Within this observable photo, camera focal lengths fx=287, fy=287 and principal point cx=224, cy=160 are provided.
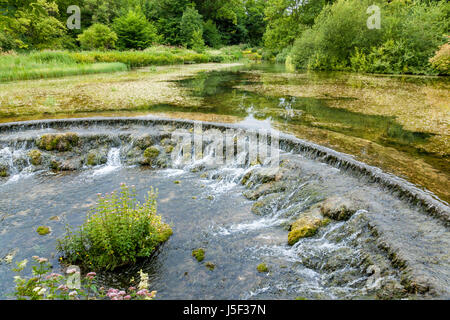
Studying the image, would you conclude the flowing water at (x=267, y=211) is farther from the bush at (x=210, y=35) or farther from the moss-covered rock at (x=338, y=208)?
the bush at (x=210, y=35)

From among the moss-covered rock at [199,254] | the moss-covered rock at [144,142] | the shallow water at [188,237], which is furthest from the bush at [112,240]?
the moss-covered rock at [144,142]

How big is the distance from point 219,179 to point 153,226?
2.92m

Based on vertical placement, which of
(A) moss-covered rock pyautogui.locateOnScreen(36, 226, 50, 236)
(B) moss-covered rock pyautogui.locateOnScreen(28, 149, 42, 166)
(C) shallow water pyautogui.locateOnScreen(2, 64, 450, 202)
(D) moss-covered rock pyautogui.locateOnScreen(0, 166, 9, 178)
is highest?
(C) shallow water pyautogui.locateOnScreen(2, 64, 450, 202)

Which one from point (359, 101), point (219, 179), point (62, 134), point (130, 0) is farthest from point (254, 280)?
point (130, 0)

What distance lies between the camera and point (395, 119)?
9.95 m

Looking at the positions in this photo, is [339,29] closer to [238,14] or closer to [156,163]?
[156,163]

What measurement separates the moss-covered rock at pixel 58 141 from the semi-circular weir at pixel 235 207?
0.04m

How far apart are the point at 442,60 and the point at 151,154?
22.9 m

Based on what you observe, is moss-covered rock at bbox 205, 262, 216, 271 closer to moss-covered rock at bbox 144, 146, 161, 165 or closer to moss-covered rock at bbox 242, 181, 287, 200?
moss-covered rock at bbox 242, 181, 287, 200

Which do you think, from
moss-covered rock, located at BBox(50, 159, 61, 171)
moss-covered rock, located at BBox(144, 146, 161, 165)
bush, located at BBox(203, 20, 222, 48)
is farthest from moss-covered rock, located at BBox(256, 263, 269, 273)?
bush, located at BBox(203, 20, 222, 48)

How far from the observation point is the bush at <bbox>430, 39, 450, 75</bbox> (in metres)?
19.9

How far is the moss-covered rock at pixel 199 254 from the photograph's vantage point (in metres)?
4.47

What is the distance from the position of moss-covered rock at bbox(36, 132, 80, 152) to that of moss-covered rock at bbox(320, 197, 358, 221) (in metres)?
7.52

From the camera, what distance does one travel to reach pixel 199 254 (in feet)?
14.9
